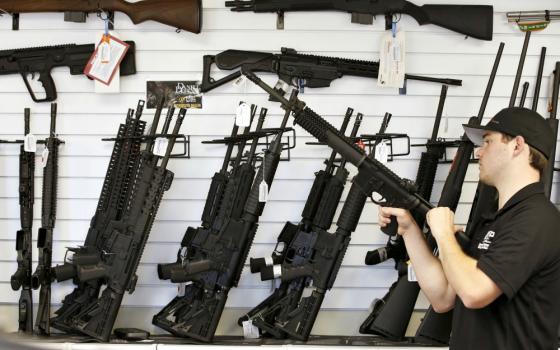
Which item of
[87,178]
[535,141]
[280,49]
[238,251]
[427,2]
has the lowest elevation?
[238,251]

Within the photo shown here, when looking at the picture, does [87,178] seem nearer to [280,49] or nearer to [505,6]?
[280,49]

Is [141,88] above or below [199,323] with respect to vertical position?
above

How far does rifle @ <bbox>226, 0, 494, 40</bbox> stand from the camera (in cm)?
407

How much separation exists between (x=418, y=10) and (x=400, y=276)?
67.2 inches

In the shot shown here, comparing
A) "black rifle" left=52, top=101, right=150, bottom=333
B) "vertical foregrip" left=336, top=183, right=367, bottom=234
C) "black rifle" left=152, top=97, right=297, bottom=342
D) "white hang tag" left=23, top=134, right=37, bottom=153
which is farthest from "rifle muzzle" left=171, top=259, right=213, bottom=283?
"white hang tag" left=23, top=134, right=37, bottom=153

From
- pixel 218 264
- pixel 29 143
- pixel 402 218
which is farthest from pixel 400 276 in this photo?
pixel 29 143

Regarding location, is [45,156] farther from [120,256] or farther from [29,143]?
[120,256]

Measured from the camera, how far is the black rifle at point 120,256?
368cm

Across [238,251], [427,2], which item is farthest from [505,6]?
[238,251]

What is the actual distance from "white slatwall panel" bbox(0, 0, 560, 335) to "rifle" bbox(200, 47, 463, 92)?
8 centimetres

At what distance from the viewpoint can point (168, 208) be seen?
415cm

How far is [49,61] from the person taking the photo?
4129 millimetres

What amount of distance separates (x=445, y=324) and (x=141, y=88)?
2405mm

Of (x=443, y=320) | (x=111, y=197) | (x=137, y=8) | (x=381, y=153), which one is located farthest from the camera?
(x=137, y=8)
